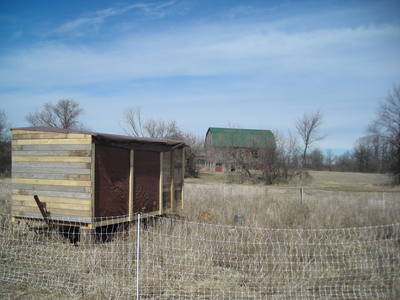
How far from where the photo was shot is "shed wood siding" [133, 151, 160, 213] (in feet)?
26.6

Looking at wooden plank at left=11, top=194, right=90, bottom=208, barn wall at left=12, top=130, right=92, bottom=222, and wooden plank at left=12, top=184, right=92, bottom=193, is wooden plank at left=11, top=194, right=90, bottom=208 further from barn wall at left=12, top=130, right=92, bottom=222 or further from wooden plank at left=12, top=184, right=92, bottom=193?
wooden plank at left=12, top=184, right=92, bottom=193

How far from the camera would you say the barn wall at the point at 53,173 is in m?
6.70

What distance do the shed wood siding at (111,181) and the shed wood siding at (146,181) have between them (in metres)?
0.38

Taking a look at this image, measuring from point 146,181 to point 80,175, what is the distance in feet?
6.80

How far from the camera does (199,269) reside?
17.7ft

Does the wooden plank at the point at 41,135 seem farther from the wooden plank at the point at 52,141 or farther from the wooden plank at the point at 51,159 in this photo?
the wooden plank at the point at 51,159

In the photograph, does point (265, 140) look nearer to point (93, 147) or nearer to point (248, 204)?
point (248, 204)

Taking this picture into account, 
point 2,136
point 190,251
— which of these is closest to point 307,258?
point 190,251

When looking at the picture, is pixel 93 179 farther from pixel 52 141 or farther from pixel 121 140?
pixel 52 141

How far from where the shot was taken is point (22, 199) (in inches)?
296

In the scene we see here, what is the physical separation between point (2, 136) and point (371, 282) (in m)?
35.2

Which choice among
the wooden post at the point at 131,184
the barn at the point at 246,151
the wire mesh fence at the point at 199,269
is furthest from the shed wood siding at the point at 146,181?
the barn at the point at 246,151

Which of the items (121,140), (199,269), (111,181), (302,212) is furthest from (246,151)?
(199,269)

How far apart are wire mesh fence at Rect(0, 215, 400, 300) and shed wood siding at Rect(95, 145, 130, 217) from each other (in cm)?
60
